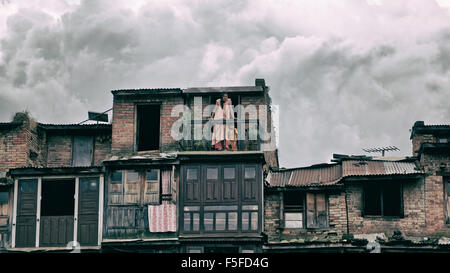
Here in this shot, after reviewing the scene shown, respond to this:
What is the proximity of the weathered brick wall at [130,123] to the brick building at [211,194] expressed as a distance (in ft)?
0.18

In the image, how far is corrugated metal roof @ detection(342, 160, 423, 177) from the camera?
4231cm

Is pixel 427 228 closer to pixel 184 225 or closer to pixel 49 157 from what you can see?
pixel 184 225

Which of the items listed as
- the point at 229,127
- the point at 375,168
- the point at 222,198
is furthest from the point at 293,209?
the point at 229,127

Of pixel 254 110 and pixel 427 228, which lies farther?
pixel 254 110

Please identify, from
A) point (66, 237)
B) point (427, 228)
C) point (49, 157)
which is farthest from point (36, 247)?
point (427, 228)

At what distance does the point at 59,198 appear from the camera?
147ft

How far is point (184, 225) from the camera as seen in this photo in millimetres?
41375

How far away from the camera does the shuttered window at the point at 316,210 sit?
42.2 metres

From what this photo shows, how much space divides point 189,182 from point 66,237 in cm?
684

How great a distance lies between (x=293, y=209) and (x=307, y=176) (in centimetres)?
239

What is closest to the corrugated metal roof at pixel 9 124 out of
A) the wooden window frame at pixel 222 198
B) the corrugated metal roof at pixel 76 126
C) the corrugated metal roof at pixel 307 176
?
the corrugated metal roof at pixel 76 126

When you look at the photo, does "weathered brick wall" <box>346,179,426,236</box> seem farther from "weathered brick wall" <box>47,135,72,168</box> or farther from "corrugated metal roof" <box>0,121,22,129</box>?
"corrugated metal roof" <box>0,121,22,129</box>

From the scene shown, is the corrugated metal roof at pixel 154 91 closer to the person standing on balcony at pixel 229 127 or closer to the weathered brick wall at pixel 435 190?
the person standing on balcony at pixel 229 127

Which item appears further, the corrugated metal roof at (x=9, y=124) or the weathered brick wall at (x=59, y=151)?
the weathered brick wall at (x=59, y=151)
